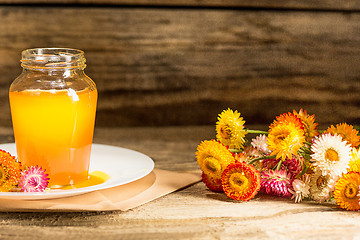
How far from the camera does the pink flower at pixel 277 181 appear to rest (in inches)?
34.1

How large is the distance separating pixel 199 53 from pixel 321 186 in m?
0.72

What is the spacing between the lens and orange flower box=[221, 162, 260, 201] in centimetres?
83

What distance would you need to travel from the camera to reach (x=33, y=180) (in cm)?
80

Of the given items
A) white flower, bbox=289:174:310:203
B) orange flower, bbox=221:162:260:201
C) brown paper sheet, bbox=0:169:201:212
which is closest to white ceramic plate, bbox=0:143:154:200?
brown paper sheet, bbox=0:169:201:212

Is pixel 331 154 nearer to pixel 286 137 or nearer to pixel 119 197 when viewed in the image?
pixel 286 137

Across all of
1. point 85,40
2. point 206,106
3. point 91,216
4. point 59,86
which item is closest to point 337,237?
point 91,216

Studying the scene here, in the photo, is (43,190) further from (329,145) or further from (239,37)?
(239,37)

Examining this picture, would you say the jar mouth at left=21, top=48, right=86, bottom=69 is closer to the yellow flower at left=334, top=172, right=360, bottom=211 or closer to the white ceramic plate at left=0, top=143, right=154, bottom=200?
the white ceramic plate at left=0, top=143, right=154, bottom=200

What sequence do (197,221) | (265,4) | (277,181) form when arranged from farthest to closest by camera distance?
(265,4) → (277,181) → (197,221)

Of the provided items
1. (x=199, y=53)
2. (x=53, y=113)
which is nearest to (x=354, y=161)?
(x=53, y=113)

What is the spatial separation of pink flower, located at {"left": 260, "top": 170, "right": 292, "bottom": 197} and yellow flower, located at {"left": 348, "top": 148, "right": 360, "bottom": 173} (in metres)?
0.10

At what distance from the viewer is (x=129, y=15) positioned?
146 centimetres

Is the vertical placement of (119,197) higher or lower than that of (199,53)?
lower

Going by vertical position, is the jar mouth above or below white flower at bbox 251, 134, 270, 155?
above
